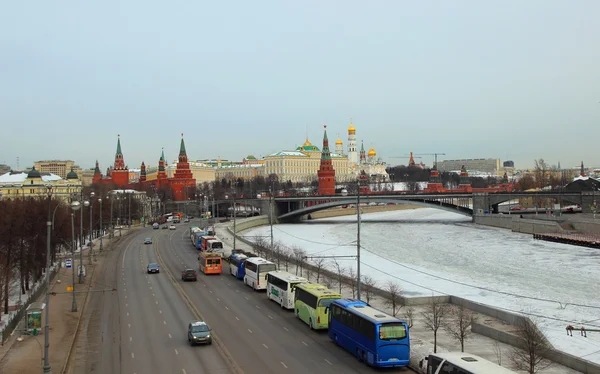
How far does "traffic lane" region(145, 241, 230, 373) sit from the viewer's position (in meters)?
17.2

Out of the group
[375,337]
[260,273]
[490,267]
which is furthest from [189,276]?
[490,267]

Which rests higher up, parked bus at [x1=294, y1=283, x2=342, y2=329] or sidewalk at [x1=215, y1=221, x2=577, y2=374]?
parked bus at [x1=294, y1=283, x2=342, y2=329]

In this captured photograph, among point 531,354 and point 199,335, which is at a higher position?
point 531,354

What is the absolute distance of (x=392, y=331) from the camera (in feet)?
55.0

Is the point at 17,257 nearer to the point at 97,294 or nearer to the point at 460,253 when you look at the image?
the point at 97,294

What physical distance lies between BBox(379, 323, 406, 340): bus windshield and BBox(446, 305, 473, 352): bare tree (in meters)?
2.37

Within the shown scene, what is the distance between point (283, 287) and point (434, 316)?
317 inches

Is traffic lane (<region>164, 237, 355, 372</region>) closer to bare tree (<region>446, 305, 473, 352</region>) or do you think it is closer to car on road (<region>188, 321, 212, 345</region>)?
car on road (<region>188, 321, 212, 345</region>)

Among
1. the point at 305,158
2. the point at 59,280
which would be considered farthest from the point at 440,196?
the point at 305,158

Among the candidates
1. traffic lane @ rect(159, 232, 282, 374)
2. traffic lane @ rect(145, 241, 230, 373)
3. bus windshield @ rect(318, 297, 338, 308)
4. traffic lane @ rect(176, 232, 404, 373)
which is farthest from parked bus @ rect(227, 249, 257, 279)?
bus windshield @ rect(318, 297, 338, 308)

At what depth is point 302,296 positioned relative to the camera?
23.2m

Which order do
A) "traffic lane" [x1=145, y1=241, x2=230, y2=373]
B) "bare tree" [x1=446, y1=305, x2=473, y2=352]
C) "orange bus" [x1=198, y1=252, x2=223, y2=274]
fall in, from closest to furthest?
"traffic lane" [x1=145, y1=241, x2=230, y2=373]
"bare tree" [x1=446, y1=305, x2=473, y2=352]
"orange bus" [x1=198, y1=252, x2=223, y2=274]

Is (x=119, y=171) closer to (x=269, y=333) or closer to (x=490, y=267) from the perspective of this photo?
(x=490, y=267)

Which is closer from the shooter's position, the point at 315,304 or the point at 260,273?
the point at 315,304
